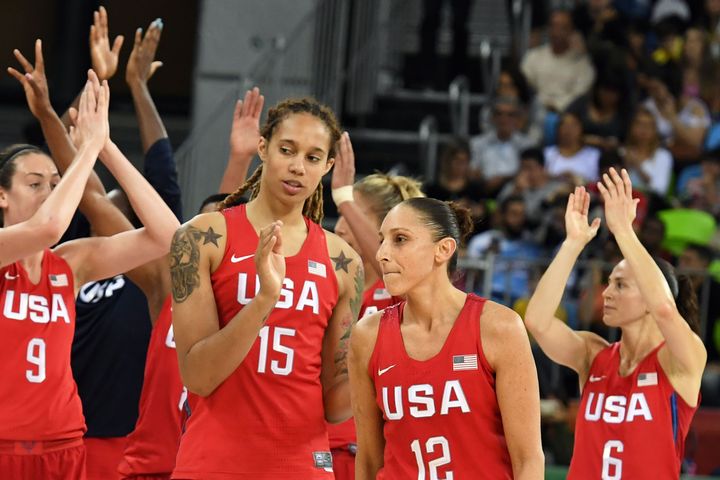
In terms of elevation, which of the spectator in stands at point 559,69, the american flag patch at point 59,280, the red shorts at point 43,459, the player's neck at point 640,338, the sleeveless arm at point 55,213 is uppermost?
the spectator in stands at point 559,69

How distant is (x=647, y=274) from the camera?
214 inches

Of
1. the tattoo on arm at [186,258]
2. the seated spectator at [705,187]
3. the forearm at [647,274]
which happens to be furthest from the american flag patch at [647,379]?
the seated spectator at [705,187]

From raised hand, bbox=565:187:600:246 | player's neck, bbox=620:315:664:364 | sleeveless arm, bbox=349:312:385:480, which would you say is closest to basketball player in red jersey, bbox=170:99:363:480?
sleeveless arm, bbox=349:312:385:480

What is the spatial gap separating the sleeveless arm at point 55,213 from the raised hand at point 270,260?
86cm

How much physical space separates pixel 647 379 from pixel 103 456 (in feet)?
8.29

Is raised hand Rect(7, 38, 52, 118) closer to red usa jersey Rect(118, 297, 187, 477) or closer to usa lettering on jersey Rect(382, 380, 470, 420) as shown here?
red usa jersey Rect(118, 297, 187, 477)

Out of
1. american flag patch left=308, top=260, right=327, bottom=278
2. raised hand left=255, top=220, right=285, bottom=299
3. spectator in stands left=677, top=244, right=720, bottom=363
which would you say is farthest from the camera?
spectator in stands left=677, top=244, right=720, bottom=363

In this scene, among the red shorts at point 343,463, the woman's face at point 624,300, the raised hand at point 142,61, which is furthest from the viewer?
the raised hand at point 142,61

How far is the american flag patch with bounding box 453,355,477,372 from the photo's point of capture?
4297 millimetres

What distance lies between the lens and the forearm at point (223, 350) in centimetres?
409

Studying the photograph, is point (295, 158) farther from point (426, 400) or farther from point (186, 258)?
point (426, 400)

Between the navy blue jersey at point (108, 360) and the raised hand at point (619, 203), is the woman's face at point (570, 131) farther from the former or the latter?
the navy blue jersey at point (108, 360)

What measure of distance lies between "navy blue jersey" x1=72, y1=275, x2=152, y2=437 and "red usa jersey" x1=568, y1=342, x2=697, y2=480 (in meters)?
2.07

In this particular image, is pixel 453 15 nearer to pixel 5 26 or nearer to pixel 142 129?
pixel 5 26
